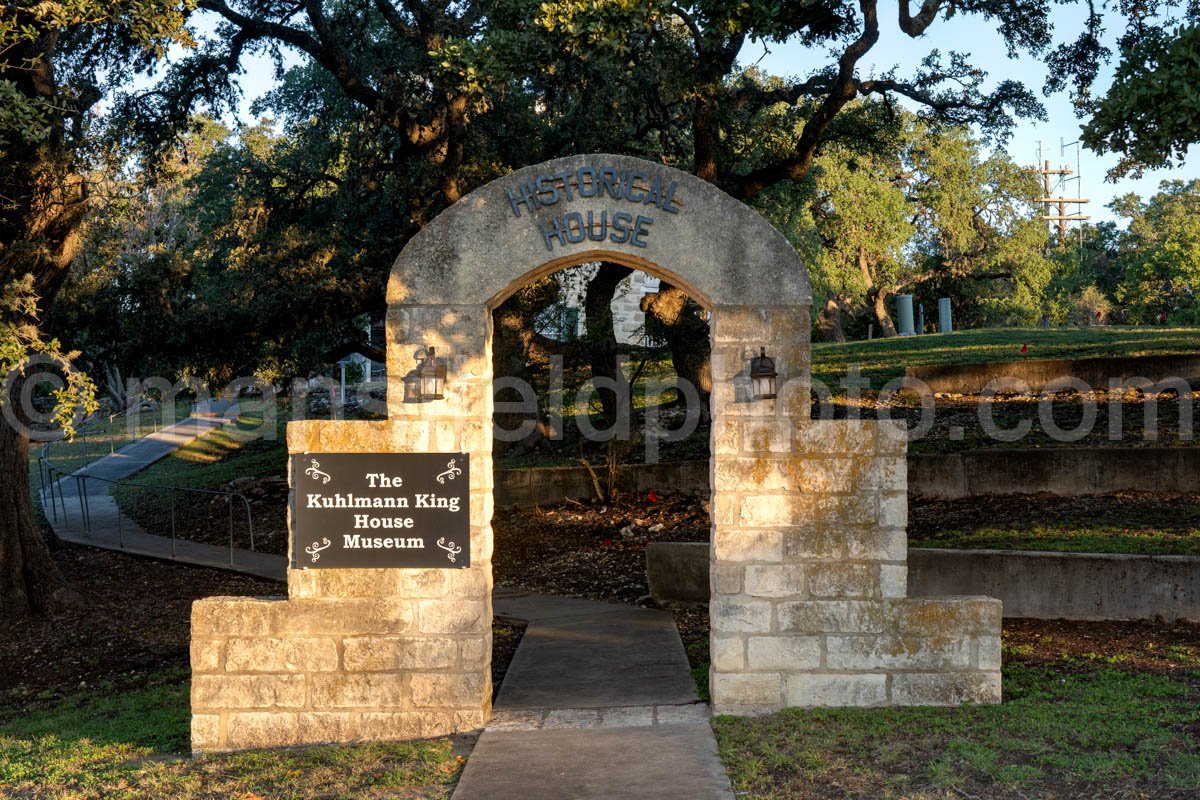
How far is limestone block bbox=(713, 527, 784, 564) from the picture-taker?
7469 mm

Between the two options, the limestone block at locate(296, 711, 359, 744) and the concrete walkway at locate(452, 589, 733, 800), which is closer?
the concrete walkway at locate(452, 589, 733, 800)

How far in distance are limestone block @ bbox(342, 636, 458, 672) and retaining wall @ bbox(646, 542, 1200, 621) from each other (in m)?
4.67

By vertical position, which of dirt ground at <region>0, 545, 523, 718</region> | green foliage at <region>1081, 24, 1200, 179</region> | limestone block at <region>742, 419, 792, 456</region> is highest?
green foliage at <region>1081, 24, 1200, 179</region>

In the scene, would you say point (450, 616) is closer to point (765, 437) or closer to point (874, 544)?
point (765, 437)

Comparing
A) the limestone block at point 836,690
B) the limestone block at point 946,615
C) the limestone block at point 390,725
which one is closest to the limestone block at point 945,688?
the limestone block at point 836,690

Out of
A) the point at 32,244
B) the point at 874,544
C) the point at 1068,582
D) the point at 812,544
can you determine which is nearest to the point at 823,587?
the point at 812,544

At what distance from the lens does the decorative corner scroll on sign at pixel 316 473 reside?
746 centimetres

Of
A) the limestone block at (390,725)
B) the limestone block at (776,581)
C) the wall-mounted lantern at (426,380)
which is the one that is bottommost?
the limestone block at (390,725)

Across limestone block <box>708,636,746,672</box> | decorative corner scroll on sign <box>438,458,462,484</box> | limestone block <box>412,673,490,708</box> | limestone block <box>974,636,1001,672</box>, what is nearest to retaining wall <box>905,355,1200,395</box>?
limestone block <box>974,636,1001,672</box>

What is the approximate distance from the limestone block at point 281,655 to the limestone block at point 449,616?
2.06 feet

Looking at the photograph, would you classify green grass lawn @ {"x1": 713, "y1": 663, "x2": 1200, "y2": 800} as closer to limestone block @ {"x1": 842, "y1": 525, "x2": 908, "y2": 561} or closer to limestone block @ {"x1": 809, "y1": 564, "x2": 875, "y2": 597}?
limestone block @ {"x1": 809, "y1": 564, "x2": 875, "y2": 597}

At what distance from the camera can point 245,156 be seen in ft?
62.2

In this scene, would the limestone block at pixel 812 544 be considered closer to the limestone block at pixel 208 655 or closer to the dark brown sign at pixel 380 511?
the dark brown sign at pixel 380 511

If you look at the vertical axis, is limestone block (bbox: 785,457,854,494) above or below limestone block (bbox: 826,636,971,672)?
above
